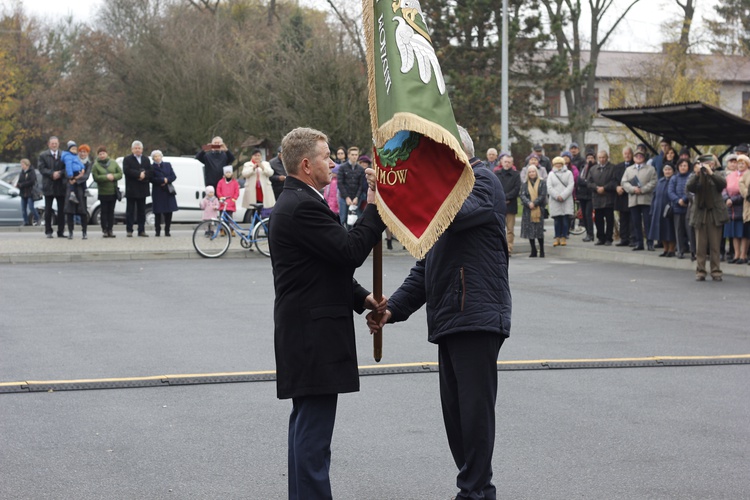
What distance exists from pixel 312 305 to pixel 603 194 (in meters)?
18.6

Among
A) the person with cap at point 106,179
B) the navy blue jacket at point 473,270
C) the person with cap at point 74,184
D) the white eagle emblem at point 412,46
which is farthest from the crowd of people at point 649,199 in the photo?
the white eagle emblem at point 412,46

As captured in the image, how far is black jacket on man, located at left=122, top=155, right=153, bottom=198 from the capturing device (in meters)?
23.1

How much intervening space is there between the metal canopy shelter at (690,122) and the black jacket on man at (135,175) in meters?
9.65

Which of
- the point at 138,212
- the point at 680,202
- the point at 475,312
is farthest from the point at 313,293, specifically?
the point at 138,212

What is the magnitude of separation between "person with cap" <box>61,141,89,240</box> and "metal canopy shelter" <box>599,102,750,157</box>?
36.3 ft

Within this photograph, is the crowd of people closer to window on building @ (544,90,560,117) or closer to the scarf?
the scarf

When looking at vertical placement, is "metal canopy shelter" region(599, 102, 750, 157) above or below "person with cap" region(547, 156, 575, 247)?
above

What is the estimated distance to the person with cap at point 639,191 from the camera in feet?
70.9

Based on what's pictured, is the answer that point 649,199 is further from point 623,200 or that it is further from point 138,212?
point 138,212

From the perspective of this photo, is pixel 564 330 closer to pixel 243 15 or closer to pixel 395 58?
pixel 395 58

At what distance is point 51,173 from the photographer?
74.6ft

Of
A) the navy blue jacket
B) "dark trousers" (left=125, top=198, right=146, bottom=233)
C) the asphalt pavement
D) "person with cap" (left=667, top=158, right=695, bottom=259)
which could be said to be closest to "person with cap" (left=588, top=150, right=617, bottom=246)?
"person with cap" (left=667, top=158, right=695, bottom=259)

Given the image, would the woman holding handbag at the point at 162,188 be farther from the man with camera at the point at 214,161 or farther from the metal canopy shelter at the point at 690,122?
the metal canopy shelter at the point at 690,122

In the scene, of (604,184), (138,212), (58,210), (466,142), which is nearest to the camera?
(466,142)
